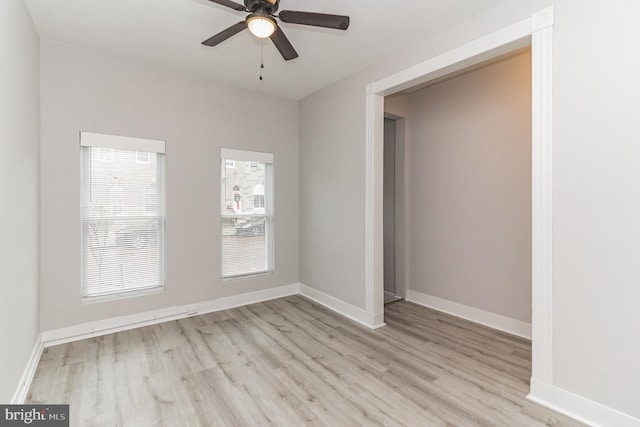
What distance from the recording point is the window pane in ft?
10.2

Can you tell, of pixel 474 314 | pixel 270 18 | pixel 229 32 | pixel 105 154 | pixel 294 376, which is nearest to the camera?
pixel 270 18

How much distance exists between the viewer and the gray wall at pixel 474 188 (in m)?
3.12

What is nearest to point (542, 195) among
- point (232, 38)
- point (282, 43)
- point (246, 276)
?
point (282, 43)

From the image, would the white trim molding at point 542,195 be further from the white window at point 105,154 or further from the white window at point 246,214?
the white window at point 105,154

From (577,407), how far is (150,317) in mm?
3783

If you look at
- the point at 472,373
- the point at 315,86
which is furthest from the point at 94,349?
the point at 315,86

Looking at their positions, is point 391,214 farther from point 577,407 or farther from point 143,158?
point 143,158

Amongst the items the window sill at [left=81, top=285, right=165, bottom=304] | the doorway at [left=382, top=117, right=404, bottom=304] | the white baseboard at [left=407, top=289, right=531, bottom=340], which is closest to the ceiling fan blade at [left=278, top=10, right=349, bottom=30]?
the doorway at [left=382, top=117, right=404, bottom=304]

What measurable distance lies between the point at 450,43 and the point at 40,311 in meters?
Answer: 4.33

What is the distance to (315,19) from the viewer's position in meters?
1.97

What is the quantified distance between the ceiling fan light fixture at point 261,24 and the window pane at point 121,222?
2.07 metres

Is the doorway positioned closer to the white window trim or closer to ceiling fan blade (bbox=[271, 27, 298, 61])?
ceiling fan blade (bbox=[271, 27, 298, 61])

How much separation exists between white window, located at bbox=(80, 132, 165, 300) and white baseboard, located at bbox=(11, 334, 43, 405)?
562 millimetres

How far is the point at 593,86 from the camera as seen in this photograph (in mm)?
1845
